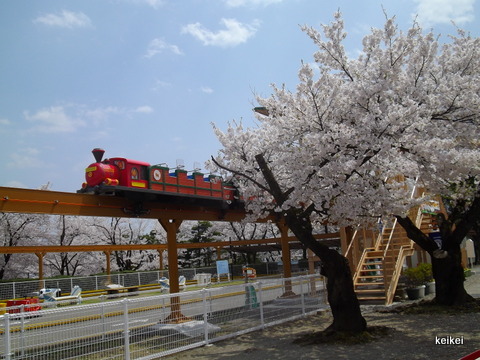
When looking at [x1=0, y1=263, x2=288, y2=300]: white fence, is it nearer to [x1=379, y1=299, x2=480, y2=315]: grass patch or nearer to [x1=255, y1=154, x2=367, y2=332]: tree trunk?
[x1=255, y1=154, x2=367, y2=332]: tree trunk

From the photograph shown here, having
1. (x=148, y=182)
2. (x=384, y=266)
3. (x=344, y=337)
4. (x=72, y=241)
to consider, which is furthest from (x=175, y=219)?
(x=72, y=241)

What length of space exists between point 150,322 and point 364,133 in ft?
19.2

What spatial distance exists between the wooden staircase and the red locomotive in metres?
A: 5.59

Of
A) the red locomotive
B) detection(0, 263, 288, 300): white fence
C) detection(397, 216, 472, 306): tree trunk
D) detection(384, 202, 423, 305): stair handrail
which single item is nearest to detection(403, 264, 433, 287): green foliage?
detection(384, 202, 423, 305): stair handrail

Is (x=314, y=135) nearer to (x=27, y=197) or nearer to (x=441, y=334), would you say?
(x=441, y=334)

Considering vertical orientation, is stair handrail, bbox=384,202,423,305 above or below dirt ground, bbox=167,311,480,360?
above

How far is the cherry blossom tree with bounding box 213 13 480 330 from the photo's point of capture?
9.30 meters

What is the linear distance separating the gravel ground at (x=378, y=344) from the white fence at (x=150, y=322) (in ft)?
1.43

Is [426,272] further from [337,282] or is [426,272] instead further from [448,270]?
[337,282]

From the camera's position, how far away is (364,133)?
9.12 metres

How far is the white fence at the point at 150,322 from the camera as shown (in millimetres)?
7699

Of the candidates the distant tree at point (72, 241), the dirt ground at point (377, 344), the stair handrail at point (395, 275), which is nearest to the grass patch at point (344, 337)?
the dirt ground at point (377, 344)

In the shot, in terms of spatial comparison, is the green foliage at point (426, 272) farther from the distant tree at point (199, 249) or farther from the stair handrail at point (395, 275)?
the distant tree at point (199, 249)

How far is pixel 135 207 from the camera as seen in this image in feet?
39.8
